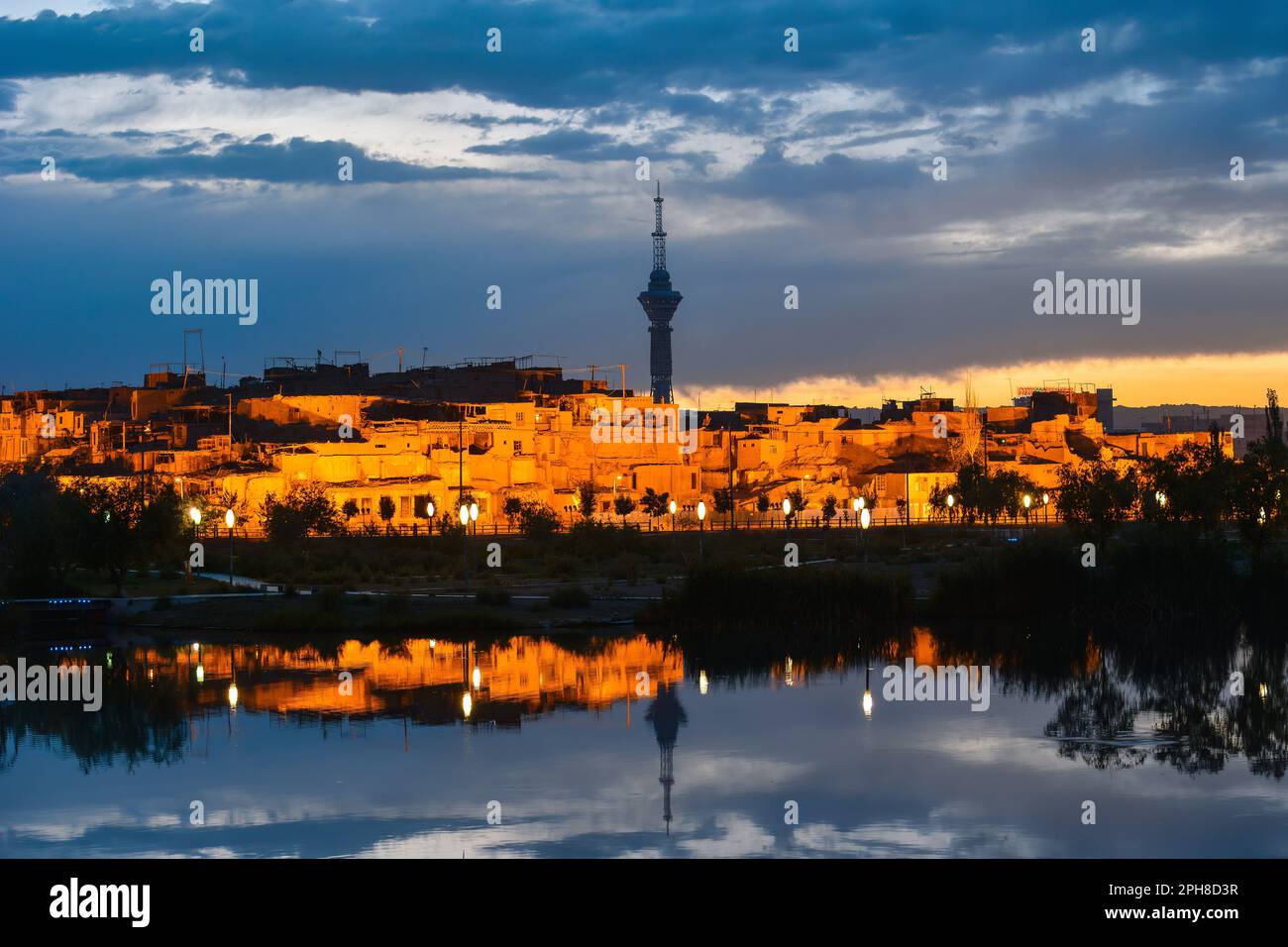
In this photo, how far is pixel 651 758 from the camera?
60.6 feet

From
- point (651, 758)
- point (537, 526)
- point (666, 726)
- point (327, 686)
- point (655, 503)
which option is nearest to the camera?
point (651, 758)

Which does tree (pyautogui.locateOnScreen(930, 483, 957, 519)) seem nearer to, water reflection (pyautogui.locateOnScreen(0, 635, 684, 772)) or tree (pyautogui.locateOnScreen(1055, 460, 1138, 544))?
tree (pyautogui.locateOnScreen(1055, 460, 1138, 544))

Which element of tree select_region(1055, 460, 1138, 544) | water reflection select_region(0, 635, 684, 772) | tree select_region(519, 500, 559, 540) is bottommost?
water reflection select_region(0, 635, 684, 772)

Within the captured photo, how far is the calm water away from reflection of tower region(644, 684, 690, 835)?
0.17 ft

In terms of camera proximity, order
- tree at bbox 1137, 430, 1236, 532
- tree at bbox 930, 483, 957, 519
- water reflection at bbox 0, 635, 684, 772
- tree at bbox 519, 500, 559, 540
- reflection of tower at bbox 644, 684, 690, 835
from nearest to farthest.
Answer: reflection of tower at bbox 644, 684, 690, 835, water reflection at bbox 0, 635, 684, 772, tree at bbox 1137, 430, 1236, 532, tree at bbox 519, 500, 559, 540, tree at bbox 930, 483, 957, 519

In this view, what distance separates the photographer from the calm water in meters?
14.8

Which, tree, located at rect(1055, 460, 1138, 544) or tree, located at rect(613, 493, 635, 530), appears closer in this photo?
tree, located at rect(1055, 460, 1138, 544)

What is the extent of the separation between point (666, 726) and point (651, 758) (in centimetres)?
209

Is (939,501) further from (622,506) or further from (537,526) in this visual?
(537,526)

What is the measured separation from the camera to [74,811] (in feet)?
52.8

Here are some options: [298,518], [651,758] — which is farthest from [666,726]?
[298,518]

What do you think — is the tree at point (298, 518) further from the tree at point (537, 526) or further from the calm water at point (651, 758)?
the calm water at point (651, 758)

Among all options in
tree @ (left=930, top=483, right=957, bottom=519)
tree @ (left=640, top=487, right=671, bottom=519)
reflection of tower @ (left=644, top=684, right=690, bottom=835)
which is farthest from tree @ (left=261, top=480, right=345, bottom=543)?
reflection of tower @ (left=644, top=684, right=690, bottom=835)
